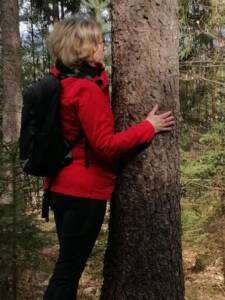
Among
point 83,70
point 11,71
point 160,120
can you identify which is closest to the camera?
point 83,70

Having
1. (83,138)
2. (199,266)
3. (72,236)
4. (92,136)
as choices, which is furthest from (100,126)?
(199,266)

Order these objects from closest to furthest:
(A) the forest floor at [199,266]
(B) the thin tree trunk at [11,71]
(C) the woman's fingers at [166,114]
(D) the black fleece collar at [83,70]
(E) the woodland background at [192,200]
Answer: (D) the black fleece collar at [83,70] < (C) the woman's fingers at [166,114] < (E) the woodland background at [192,200] < (A) the forest floor at [199,266] < (B) the thin tree trunk at [11,71]

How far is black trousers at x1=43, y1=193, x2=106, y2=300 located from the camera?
3137mm

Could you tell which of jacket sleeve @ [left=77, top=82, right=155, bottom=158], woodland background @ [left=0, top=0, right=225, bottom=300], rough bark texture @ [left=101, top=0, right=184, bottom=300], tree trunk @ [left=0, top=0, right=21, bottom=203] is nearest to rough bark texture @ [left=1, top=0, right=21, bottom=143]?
tree trunk @ [left=0, top=0, right=21, bottom=203]

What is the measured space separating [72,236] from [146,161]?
2.13 ft

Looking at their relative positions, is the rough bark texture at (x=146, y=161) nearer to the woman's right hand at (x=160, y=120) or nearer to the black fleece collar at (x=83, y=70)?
the woman's right hand at (x=160, y=120)

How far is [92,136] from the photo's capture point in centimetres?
296

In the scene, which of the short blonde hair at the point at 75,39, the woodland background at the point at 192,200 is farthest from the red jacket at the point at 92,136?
the woodland background at the point at 192,200

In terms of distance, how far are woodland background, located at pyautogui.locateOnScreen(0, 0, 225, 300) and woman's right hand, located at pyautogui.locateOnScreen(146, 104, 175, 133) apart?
213 cm

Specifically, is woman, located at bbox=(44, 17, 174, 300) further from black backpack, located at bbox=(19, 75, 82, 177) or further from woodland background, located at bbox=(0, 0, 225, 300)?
woodland background, located at bbox=(0, 0, 225, 300)

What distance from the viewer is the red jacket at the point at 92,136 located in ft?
9.74

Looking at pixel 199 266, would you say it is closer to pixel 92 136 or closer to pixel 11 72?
pixel 11 72

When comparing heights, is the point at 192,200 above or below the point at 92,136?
below

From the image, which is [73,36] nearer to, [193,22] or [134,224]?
[134,224]
